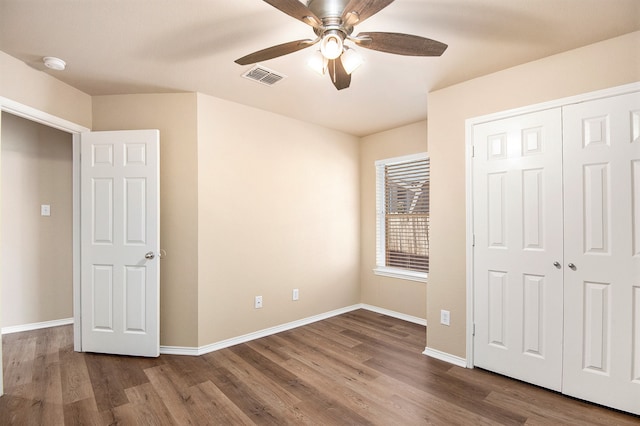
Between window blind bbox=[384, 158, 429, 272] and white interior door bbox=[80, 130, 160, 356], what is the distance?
111 inches

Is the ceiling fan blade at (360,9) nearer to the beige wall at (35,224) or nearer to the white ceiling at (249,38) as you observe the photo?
the white ceiling at (249,38)

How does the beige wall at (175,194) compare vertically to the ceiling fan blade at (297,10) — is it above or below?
below

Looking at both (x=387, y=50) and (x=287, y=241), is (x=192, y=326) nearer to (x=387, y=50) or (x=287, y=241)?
(x=287, y=241)

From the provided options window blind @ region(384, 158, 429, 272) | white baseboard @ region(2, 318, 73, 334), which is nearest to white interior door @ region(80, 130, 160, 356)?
white baseboard @ region(2, 318, 73, 334)

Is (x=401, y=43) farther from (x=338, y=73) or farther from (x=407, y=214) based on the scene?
(x=407, y=214)

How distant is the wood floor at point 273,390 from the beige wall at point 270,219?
494mm

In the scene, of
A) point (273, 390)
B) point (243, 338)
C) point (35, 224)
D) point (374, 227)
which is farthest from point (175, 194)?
point (374, 227)

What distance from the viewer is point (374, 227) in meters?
4.27

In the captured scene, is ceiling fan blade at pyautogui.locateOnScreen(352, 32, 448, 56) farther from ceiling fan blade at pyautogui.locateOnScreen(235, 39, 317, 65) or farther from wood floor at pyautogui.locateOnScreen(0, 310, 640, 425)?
wood floor at pyautogui.locateOnScreen(0, 310, 640, 425)

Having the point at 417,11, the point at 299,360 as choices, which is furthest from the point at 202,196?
the point at 417,11

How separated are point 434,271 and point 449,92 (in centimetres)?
163

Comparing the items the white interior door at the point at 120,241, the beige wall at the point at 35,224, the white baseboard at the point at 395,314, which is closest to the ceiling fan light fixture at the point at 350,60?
the white interior door at the point at 120,241

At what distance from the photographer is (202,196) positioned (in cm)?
292

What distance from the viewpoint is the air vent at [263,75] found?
2438 mm
